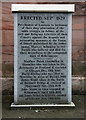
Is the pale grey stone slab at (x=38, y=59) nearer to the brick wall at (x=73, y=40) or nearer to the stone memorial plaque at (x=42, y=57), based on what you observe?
the stone memorial plaque at (x=42, y=57)

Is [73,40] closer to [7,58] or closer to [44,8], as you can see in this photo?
[44,8]

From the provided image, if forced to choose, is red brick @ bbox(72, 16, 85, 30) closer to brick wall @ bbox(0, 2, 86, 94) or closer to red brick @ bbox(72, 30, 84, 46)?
brick wall @ bbox(0, 2, 86, 94)

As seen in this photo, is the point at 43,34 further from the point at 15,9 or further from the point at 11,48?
the point at 11,48

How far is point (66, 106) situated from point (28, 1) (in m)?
3.74

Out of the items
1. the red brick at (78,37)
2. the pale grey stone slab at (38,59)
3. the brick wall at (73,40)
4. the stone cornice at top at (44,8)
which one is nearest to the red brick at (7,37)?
the brick wall at (73,40)

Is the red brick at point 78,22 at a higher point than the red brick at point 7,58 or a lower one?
higher

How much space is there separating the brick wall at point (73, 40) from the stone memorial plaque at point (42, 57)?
4.59ft

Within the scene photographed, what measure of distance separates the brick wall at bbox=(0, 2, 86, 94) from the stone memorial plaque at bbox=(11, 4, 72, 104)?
1399 millimetres

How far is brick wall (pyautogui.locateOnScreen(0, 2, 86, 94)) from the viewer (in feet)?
18.2

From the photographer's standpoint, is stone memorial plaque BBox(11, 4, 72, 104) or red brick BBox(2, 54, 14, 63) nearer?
stone memorial plaque BBox(11, 4, 72, 104)

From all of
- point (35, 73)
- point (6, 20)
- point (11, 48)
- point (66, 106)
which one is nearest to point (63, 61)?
point (35, 73)

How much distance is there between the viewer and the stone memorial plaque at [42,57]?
167 inches

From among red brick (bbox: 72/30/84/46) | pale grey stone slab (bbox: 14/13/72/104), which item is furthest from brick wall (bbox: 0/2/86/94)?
pale grey stone slab (bbox: 14/13/72/104)

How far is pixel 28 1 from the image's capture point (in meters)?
5.58
